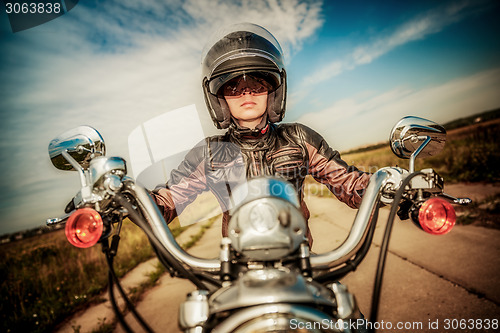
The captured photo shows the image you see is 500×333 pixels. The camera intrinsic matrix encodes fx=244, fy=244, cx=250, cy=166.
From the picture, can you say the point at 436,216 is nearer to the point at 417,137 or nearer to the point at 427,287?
the point at 417,137

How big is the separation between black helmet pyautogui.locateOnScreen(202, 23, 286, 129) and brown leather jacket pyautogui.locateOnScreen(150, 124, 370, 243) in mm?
230

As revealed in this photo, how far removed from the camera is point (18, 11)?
205 centimetres

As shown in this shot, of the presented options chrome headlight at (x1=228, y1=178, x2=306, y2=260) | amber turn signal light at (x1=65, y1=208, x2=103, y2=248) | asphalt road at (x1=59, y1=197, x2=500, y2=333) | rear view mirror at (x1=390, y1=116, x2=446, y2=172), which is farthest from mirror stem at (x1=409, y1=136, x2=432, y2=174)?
asphalt road at (x1=59, y1=197, x2=500, y2=333)

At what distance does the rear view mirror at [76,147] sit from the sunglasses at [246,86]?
950mm

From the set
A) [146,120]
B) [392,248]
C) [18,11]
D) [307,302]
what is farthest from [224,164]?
[392,248]

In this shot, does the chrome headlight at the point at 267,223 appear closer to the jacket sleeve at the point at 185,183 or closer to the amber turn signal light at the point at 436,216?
the amber turn signal light at the point at 436,216

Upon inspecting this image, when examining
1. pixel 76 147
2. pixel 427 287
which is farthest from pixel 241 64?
pixel 427 287

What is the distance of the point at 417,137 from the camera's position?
3.66 ft

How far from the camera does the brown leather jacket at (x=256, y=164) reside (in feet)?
5.59

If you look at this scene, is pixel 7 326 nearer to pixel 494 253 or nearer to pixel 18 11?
pixel 18 11

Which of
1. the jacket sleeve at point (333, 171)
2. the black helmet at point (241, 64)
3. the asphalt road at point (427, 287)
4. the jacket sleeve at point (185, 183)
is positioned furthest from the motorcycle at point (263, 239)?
the asphalt road at point (427, 287)

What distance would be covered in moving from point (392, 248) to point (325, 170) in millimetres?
3449

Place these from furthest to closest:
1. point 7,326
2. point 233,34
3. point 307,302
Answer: point 7,326 < point 233,34 < point 307,302

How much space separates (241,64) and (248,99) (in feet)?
0.80
